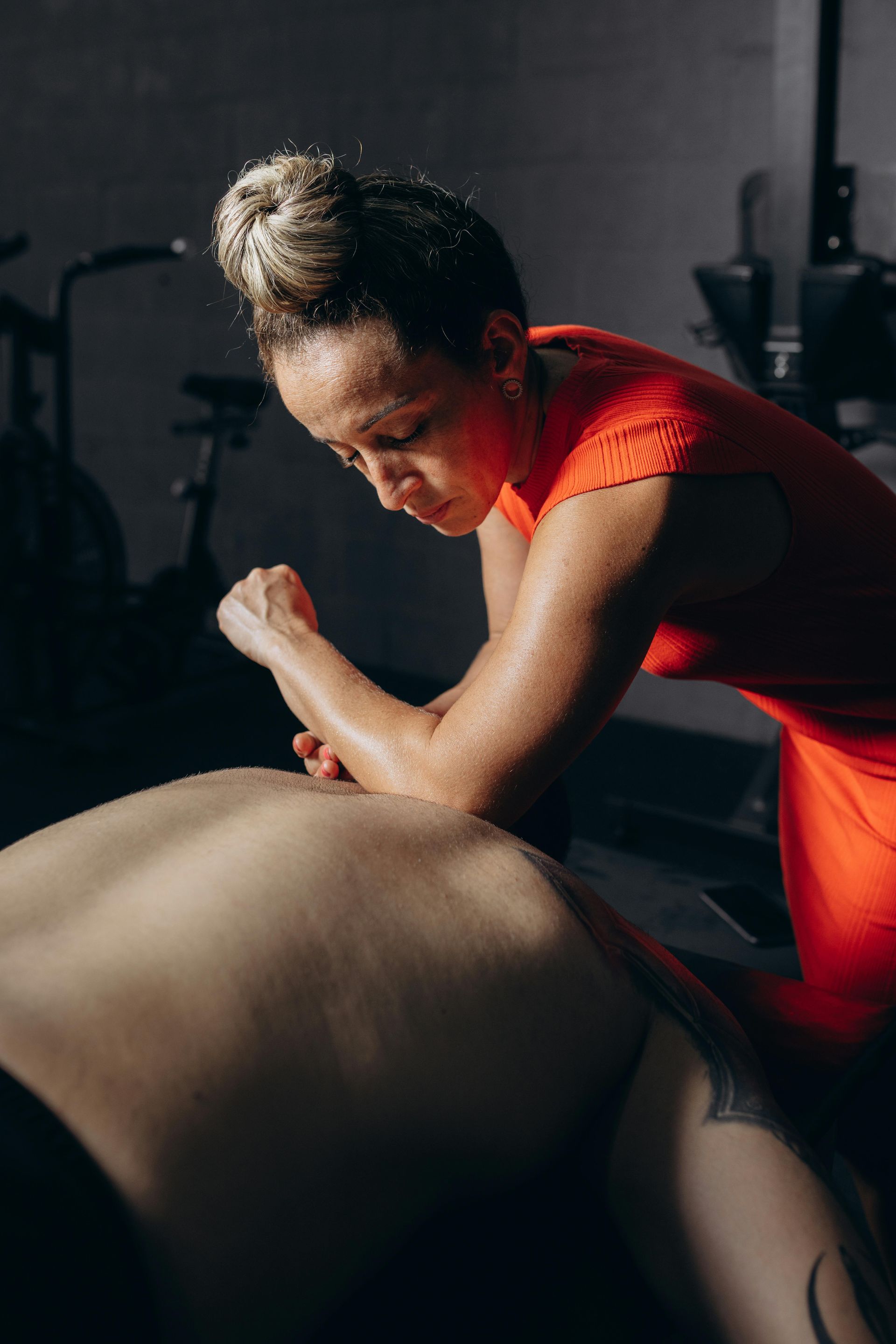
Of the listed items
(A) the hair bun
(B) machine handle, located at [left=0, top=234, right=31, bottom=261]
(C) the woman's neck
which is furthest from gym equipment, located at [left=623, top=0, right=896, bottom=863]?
(B) machine handle, located at [left=0, top=234, right=31, bottom=261]

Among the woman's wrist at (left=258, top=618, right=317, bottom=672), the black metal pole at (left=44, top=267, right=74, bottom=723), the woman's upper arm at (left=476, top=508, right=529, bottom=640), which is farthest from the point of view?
the black metal pole at (left=44, top=267, right=74, bottom=723)

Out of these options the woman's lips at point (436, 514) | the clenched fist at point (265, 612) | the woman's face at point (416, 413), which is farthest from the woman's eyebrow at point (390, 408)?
the clenched fist at point (265, 612)

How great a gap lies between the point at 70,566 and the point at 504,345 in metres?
2.32

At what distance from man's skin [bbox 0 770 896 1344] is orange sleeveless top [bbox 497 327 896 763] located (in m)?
0.33

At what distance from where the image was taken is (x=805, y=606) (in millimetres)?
968

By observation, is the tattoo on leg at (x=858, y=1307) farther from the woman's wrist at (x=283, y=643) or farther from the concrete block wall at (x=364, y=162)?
the concrete block wall at (x=364, y=162)

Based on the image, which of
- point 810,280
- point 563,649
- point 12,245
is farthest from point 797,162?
point 12,245

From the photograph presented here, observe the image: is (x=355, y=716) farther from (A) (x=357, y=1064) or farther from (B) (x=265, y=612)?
(A) (x=357, y=1064)

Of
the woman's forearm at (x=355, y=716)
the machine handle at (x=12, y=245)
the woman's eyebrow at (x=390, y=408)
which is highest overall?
the machine handle at (x=12, y=245)

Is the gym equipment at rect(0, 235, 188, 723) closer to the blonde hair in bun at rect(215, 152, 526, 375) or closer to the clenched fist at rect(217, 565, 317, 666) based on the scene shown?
the clenched fist at rect(217, 565, 317, 666)

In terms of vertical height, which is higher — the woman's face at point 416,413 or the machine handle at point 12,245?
the machine handle at point 12,245

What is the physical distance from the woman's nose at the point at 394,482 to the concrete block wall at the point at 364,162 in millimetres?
1548

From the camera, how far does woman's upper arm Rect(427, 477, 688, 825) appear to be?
83 centimetres

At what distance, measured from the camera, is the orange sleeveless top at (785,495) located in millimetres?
863
